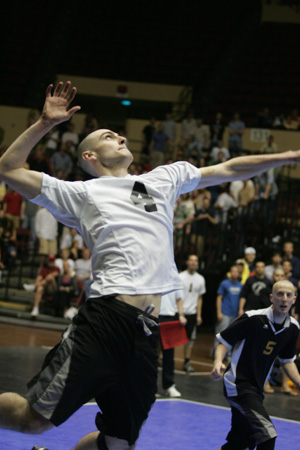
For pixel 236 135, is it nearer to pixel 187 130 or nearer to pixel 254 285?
pixel 187 130

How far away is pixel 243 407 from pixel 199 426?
2.72m

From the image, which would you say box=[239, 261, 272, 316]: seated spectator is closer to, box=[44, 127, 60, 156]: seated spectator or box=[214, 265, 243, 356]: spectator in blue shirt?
box=[214, 265, 243, 356]: spectator in blue shirt

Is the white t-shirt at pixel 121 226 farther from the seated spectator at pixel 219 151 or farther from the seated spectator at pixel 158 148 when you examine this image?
the seated spectator at pixel 158 148

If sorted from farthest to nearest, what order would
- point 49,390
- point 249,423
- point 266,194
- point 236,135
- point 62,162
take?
point 236,135, point 62,162, point 266,194, point 249,423, point 49,390

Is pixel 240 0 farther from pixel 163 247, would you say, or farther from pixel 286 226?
pixel 163 247

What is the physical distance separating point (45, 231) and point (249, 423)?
13601 mm

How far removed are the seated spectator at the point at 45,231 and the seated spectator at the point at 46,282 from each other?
3.39 feet

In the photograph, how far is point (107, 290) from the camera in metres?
4.12

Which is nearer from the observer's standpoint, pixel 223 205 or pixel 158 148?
pixel 223 205

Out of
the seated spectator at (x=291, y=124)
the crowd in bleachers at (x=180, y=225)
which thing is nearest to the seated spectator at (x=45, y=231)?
the crowd in bleachers at (x=180, y=225)

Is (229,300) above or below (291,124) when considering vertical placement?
below

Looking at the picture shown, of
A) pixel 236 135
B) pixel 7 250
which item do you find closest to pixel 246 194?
pixel 236 135

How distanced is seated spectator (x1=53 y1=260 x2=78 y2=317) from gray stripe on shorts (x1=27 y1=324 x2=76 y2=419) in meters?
13.2

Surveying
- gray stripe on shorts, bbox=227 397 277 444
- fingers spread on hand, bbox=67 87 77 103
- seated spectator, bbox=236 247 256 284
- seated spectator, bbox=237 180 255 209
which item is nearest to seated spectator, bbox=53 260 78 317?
seated spectator, bbox=236 247 256 284
